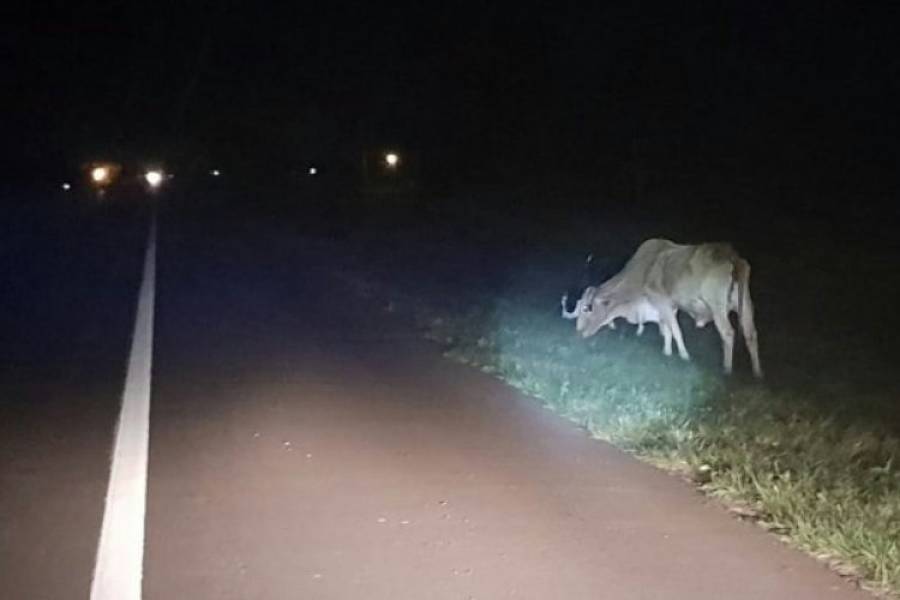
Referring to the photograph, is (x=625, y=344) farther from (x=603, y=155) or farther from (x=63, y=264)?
(x=603, y=155)

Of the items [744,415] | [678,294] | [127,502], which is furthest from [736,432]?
[678,294]

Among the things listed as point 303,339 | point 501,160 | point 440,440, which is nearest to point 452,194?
point 501,160

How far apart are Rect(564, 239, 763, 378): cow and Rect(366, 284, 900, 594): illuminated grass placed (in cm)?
36

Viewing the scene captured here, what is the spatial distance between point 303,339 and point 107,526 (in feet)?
28.3

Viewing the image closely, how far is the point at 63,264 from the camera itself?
30.3 metres

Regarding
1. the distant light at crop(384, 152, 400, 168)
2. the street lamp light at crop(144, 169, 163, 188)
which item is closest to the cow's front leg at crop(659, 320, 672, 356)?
the distant light at crop(384, 152, 400, 168)

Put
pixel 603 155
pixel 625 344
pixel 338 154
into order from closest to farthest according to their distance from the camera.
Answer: pixel 625 344 < pixel 603 155 < pixel 338 154

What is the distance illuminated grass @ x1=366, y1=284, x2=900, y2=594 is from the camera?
7.99 m

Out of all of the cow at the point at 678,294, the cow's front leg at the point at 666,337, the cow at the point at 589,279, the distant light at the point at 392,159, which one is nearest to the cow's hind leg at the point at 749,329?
the cow at the point at 678,294

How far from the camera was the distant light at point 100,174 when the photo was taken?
81.5m

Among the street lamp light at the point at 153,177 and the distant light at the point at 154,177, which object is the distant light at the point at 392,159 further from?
the distant light at the point at 154,177

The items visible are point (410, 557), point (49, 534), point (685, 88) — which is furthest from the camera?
point (685, 88)

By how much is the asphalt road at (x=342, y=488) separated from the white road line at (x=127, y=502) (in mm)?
81

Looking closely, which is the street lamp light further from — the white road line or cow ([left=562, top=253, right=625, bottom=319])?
the white road line
